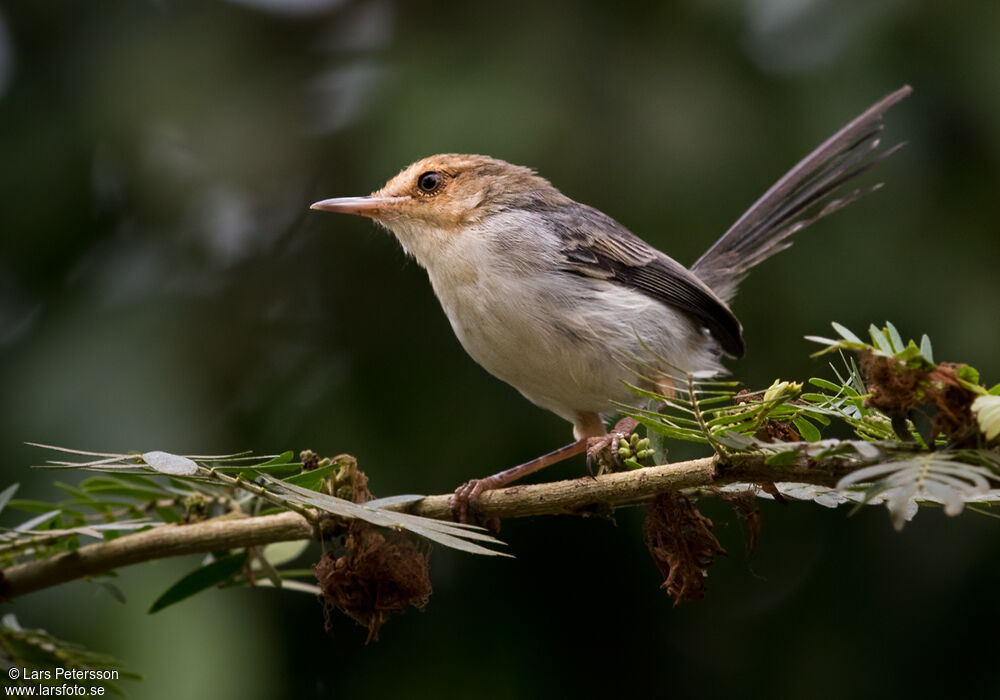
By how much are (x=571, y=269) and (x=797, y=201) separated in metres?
1.11

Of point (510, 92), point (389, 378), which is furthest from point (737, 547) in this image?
point (510, 92)

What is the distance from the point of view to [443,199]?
143 inches

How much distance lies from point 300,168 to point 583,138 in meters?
1.33

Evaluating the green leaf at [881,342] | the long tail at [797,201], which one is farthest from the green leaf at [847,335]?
the long tail at [797,201]

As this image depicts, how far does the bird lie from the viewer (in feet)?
10.3

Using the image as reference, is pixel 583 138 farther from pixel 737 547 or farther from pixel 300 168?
pixel 737 547

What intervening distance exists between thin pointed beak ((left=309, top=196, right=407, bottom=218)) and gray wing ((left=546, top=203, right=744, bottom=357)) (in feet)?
2.06

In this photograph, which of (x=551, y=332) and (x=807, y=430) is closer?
(x=807, y=430)

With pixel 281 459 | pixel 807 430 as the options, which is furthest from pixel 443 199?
pixel 807 430

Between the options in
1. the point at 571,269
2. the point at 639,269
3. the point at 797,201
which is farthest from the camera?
the point at 797,201

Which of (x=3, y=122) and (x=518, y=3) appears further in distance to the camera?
(x=518, y=3)

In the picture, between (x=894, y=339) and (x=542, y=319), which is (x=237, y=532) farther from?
(x=542, y=319)

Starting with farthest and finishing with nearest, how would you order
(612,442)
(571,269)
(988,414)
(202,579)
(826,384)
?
(571,269) → (612,442) → (202,579) → (826,384) → (988,414)

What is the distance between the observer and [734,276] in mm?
4031
